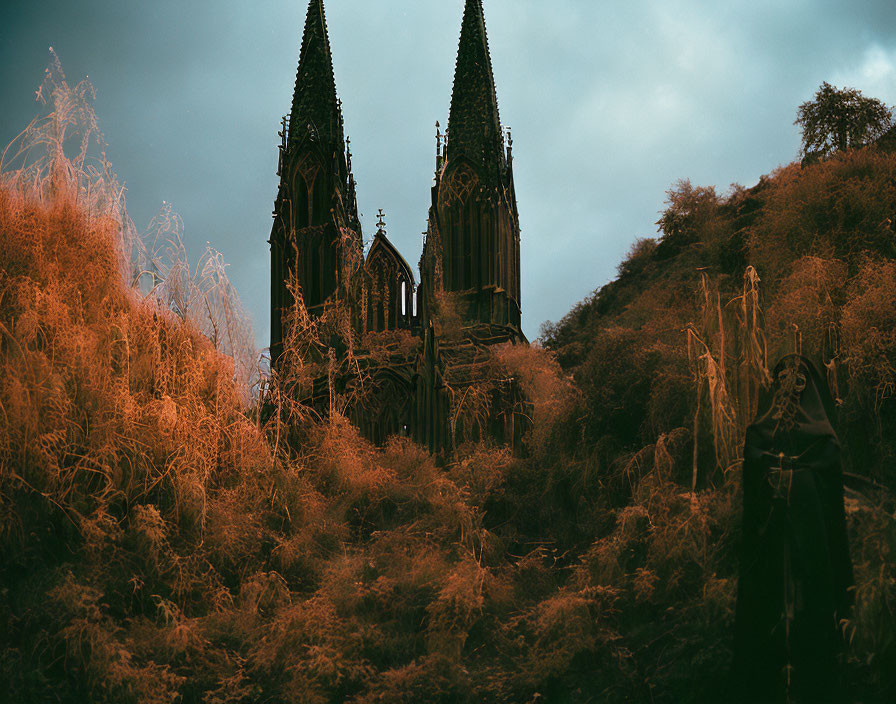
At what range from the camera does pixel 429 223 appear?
107 ft

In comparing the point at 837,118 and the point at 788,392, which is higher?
the point at 837,118

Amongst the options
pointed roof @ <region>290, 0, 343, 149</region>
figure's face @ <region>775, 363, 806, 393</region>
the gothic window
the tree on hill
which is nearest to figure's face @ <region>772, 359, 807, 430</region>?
figure's face @ <region>775, 363, 806, 393</region>

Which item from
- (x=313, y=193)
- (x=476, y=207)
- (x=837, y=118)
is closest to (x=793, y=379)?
(x=837, y=118)

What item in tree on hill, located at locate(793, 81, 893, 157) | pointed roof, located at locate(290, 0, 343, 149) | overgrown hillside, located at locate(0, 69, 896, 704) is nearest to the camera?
overgrown hillside, located at locate(0, 69, 896, 704)

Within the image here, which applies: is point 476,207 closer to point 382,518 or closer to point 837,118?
point 837,118

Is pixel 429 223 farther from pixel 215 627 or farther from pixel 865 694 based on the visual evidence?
pixel 865 694

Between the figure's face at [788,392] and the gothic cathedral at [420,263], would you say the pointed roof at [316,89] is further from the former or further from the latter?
the figure's face at [788,392]

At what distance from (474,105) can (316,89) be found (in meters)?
5.99

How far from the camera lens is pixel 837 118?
23750 mm

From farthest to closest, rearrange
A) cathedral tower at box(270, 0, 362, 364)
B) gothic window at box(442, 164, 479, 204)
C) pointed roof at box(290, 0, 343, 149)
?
pointed roof at box(290, 0, 343, 149) < gothic window at box(442, 164, 479, 204) < cathedral tower at box(270, 0, 362, 364)

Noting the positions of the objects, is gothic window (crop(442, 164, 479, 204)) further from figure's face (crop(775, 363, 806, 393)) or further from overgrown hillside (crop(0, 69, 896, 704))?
figure's face (crop(775, 363, 806, 393))

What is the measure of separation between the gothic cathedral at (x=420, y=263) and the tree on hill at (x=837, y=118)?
927cm

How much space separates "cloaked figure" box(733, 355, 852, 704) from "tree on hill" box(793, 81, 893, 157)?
10374 millimetres

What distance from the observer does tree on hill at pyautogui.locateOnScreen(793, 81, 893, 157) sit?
22.6 metres
